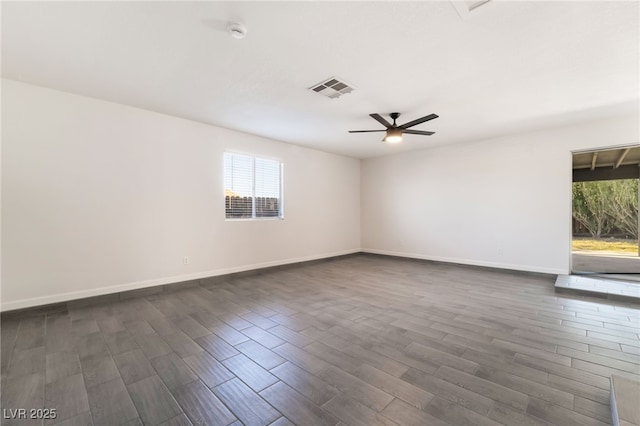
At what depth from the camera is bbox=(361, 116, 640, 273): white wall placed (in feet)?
15.7

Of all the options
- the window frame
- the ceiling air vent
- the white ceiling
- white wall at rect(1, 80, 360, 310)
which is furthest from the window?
the ceiling air vent

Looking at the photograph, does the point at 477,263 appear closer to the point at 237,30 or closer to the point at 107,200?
the point at 237,30

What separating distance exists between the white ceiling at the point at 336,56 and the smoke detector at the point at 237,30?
5cm

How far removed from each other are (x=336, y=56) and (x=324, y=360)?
112 inches

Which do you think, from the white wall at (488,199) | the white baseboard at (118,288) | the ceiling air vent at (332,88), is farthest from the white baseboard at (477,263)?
the ceiling air vent at (332,88)

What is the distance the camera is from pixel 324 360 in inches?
87.9

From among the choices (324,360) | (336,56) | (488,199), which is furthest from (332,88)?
(488,199)

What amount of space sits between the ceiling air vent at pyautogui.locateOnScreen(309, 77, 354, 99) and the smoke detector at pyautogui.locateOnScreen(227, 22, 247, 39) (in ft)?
3.66

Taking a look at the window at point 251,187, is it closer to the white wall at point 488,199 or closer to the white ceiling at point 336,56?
the white ceiling at point 336,56

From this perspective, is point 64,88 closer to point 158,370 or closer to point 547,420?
point 158,370

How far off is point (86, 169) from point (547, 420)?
5.31 metres

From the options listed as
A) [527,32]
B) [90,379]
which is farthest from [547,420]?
[90,379]

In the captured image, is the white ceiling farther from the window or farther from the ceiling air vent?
the window

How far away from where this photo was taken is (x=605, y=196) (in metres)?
5.21
